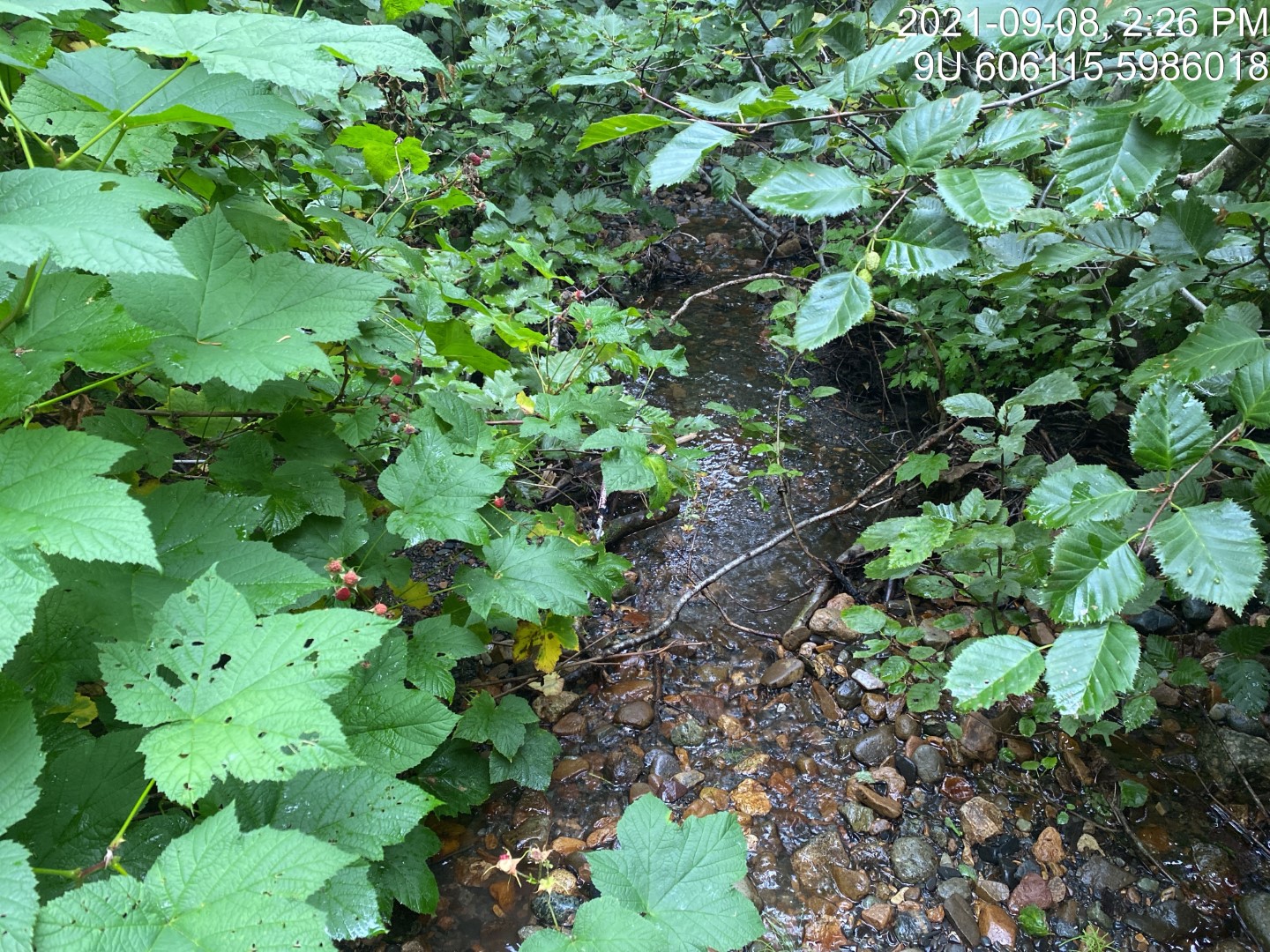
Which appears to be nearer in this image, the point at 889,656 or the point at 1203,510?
the point at 1203,510

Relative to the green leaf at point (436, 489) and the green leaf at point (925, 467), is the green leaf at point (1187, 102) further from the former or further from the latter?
the green leaf at point (925, 467)

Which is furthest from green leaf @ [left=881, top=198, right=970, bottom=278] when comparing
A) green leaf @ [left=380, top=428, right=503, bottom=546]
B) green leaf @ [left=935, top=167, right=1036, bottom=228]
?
green leaf @ [left=380, top=428, right=503, bottom=546]

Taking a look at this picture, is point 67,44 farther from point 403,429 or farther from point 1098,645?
point 1098,645

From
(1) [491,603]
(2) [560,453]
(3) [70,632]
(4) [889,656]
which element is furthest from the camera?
(2) [560,453]

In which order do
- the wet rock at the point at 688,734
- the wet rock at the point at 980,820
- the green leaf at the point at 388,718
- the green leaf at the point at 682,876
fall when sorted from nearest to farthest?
the green leaf at the point at 682,876 < the green leaf at the point at 388,718 < the wet rock at the point at 980,820 < the wet rock at the point at 688,734

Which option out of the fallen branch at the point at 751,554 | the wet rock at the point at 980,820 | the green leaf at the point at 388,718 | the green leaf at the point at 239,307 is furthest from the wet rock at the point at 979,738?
the green leaf at the point at 239,307

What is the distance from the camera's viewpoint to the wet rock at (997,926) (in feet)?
5.78

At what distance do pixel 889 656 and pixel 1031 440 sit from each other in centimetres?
114

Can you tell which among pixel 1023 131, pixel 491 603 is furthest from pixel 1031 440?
pixel 491 603

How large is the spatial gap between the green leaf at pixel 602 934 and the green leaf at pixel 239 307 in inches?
40.8

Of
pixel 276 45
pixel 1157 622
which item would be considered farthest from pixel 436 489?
pixel 1157 622

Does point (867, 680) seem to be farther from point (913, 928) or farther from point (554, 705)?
point (554, 705)

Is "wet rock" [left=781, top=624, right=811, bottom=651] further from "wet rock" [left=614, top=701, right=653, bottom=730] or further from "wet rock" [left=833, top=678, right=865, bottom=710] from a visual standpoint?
"wet rock" [left=614, top=701, right=653, bottom=730]

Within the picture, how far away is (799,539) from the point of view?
2932 millimetres
